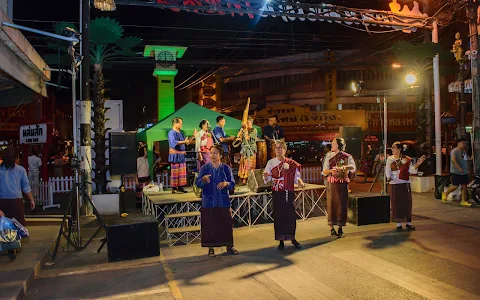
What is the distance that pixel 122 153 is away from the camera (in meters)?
12.8

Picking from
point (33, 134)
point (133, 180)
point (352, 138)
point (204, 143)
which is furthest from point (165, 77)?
point (204, 143)

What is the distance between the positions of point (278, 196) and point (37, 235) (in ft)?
17.6

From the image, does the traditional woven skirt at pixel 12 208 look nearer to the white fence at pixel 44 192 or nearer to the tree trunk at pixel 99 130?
the tree trunk at pixel 99 130

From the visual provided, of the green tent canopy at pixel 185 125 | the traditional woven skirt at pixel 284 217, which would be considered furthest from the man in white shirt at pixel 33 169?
the traditional woven skirt at pixel 284 217

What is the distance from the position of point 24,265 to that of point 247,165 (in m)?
6.49

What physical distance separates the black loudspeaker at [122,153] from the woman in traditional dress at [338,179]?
22.0 ft

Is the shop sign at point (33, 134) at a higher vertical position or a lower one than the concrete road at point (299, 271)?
higher

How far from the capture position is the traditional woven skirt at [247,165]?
11.8 m

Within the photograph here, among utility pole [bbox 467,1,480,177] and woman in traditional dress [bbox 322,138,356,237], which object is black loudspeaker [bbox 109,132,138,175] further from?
utility pole [bbox 467,1,480,177]

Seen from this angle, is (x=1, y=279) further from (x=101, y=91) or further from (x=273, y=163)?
(x=101, y=91)

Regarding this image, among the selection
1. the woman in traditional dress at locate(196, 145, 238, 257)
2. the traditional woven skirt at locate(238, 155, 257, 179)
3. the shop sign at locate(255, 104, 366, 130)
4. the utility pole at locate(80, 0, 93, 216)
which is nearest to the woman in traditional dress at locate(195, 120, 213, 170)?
the traditional woven skirt at locate(238, 155, 257, 179)

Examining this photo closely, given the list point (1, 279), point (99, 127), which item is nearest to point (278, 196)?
point (1, 279)

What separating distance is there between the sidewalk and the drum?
5.53 m

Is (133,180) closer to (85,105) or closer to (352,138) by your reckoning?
(85,105)
